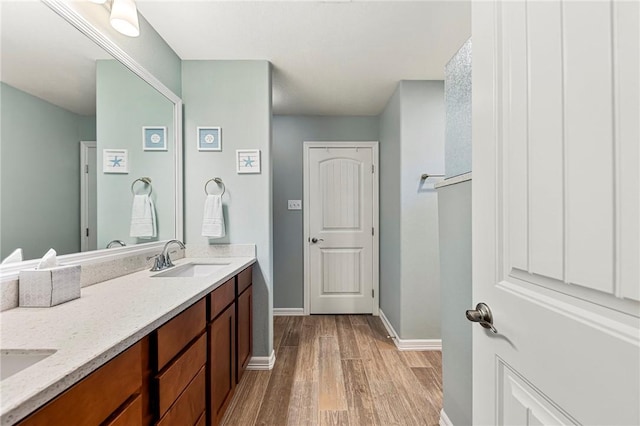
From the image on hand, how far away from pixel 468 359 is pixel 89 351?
1.40 metres

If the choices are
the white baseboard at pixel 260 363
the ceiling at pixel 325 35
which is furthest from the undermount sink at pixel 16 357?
the ceiling at pixel 325 35

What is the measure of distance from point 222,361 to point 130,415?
81 centimetres

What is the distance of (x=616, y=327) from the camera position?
0.41 meters

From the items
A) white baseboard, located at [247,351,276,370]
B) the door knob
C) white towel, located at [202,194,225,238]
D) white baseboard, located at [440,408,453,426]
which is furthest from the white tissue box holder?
white baseboard, located at [440,408,453,426]

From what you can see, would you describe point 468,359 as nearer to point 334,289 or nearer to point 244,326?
point 244,326

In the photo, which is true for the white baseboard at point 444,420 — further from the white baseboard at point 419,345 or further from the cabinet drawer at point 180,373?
the cabinet drawer at point 180,373

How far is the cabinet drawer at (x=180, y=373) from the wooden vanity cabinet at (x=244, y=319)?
539 millimetres

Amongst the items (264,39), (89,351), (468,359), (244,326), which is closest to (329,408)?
(244,326)

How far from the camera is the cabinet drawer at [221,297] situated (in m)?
1.46

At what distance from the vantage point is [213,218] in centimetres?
219

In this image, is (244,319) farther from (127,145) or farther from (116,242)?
(127,145)

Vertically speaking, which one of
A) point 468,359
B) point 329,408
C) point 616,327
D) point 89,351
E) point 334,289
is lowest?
point 329,408

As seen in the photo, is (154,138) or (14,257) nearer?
(14,257)

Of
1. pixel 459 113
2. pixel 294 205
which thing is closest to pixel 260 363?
pixel 294 205
